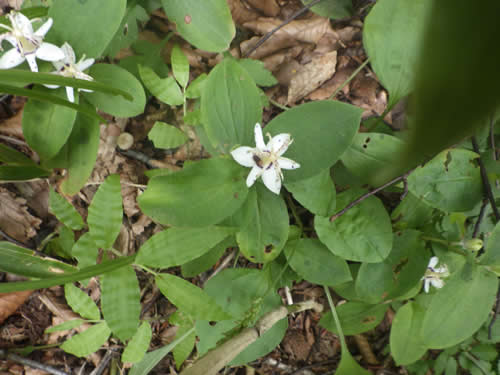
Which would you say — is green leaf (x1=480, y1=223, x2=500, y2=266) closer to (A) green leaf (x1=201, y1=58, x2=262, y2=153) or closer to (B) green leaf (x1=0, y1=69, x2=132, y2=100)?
(A) green leaf (x1=201, y1=58, x2=262, y2=153)

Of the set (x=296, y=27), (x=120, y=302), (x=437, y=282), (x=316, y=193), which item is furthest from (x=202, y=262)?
(x=296, y=27)

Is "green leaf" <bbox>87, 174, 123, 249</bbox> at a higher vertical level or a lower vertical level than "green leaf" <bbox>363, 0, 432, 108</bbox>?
lower

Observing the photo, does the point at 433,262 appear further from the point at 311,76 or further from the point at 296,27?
the point at 296,27

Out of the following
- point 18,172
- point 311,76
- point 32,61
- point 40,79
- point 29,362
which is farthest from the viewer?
point 311,76

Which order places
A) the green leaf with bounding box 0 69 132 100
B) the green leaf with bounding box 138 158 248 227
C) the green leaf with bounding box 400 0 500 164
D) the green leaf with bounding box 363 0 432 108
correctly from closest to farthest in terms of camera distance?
1. the green leaf with bounding box 400 0 500 164
2. the green leaf with bounding box 0 69 132 100
3. the green leaf with bounding box 138 158 248 227
4. the green leaf with bounding box 363 0 432 108

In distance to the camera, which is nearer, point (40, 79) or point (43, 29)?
point (40, 79)

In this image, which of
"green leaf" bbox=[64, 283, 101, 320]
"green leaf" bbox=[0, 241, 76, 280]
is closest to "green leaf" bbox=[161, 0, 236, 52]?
"green leaf" bbox=[0, 241, 76, 280]
